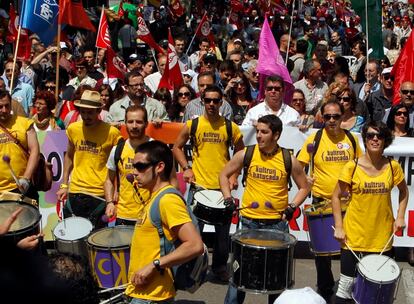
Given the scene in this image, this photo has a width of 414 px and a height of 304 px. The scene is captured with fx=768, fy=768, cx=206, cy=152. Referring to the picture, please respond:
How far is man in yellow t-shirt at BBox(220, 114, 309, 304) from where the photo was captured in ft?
19.2

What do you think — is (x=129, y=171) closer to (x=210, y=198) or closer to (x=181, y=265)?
(x=210, y=198)

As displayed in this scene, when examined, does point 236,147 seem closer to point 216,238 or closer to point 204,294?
point 216,238

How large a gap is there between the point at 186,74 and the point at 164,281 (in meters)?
7.64

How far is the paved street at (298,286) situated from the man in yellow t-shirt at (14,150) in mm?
1645

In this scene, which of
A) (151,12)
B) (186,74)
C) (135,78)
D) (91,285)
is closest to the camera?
(91,285)

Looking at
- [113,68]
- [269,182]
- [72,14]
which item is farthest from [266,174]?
[113,68]

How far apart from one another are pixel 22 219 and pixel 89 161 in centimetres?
153

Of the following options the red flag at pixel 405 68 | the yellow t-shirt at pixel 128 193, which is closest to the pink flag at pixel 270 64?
the red flag at pixel 405 68

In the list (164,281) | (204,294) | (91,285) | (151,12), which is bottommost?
(204,294)

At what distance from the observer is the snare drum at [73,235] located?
579 cm

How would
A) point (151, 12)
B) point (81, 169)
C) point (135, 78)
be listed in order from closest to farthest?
point (81, 169), point (135, 78), point (151, 12)

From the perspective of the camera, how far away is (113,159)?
6.14 m

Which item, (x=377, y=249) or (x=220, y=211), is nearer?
(x=377, y=249)

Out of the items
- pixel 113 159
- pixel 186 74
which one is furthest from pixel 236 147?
pixel 186 74
